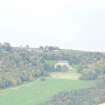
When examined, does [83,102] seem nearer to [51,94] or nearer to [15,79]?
[51,94]

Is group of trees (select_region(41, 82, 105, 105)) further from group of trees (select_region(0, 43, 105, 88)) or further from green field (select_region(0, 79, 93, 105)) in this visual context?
group of trees (select_region(0, 43, 105, 88))

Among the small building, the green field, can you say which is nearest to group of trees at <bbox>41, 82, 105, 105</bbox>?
the green field

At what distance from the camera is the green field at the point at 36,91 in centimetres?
1862

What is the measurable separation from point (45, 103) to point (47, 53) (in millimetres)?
8562

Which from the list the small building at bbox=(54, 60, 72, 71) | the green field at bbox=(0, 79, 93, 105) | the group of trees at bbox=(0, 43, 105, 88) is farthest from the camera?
the small building at bbox=(54, 60, 72, 71)

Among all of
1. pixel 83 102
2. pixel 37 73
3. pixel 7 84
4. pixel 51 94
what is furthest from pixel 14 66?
pixel 83 102

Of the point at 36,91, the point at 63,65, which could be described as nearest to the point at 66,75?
the point at 63,65

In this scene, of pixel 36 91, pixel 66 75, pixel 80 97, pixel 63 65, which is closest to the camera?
pixel 80 97

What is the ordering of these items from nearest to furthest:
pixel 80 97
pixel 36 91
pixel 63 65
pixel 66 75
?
pixel 80 97
pixel 36 91
pixel 66 75
pixel 63 65

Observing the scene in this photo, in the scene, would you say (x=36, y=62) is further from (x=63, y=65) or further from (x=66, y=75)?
(x=66, y=75)

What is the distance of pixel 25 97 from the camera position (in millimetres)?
19141

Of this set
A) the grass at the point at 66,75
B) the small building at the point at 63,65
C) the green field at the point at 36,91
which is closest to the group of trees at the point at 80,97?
the green field at the point at 36,91

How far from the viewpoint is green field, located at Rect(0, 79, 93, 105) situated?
1862cm

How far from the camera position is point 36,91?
65.8ft
